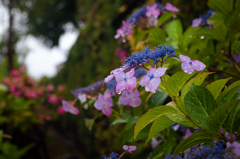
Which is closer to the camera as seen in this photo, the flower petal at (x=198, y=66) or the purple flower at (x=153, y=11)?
the flower petal at (x=198, y=66)

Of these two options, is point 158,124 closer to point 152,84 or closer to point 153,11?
point 152,84

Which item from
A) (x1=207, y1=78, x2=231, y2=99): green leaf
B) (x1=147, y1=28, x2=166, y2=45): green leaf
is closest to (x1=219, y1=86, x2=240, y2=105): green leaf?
(x1=207, y1=78, x2=231, y2=99): green leaf

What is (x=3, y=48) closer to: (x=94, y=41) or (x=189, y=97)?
(x=94, y=41)

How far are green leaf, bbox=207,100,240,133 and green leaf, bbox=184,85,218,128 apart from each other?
3 cm

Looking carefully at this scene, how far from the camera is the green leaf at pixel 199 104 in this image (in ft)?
1.44

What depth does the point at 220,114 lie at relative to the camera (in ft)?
1.32

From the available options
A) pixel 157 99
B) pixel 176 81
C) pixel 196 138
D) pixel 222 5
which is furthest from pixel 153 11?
pixel 196 138

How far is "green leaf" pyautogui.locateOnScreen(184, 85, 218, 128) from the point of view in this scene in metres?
0.44

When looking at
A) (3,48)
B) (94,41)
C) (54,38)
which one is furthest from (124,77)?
(54,38)

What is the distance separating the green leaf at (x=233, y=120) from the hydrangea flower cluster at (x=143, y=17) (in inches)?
25.6

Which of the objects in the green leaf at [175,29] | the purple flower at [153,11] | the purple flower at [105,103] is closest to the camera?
the purple flower at [105,103]

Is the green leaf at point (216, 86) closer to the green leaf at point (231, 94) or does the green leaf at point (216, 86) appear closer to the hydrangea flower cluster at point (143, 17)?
the green leaf at point (231, 94)

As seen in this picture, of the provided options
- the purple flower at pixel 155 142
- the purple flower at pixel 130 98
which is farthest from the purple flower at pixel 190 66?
the purple flower at pixel 155 142

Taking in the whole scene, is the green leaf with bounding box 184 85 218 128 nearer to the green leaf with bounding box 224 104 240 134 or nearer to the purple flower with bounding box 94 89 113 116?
the green leaf with bounding box 224 104 240 134
